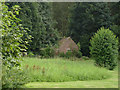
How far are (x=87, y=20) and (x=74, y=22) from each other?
7.21 feet

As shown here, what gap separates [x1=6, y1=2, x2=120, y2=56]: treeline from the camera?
24000 millimetres

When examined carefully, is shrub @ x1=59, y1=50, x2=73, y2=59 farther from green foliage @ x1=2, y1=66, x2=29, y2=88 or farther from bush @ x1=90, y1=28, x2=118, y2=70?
green foliage @ x1=2, y1=66, x2=29, y2=88

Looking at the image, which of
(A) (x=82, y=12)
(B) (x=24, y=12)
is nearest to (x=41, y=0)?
(B) (x=24, y=12)

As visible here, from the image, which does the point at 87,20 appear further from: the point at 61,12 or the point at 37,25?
the point at 61,12

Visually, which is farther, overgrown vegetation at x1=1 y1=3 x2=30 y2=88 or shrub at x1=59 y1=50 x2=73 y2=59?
shrub at x1=59 y1=50 x2=73 y2=59

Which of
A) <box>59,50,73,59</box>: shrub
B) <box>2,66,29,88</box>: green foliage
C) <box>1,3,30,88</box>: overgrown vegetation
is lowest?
<box>59,50,73,59</box>: shrub

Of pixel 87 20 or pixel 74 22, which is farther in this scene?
pixel 74 22

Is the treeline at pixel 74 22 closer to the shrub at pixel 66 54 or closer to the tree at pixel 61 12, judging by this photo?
the shrub at pixel 66 54

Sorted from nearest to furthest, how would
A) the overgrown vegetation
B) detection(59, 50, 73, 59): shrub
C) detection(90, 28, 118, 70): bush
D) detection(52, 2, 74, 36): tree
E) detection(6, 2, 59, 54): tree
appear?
the overgrown vegetation
detection(90, 28, 118, 70): bush
detection(6, 2, 59, 54): tree
detection(59, 50, 73, 59): shrub
detection(52, 2, 74, 36): tree

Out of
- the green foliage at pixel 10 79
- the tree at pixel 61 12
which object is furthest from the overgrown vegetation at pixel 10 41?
the tree at pixel 61 12

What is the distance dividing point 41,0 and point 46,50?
276 inches

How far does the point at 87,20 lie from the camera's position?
90.8 feet

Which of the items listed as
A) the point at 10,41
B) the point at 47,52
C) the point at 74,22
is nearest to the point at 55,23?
the point at 74,22

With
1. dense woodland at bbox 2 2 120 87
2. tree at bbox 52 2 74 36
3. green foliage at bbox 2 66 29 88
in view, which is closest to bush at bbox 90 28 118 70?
green foliage at bbox 2 66 29 88
